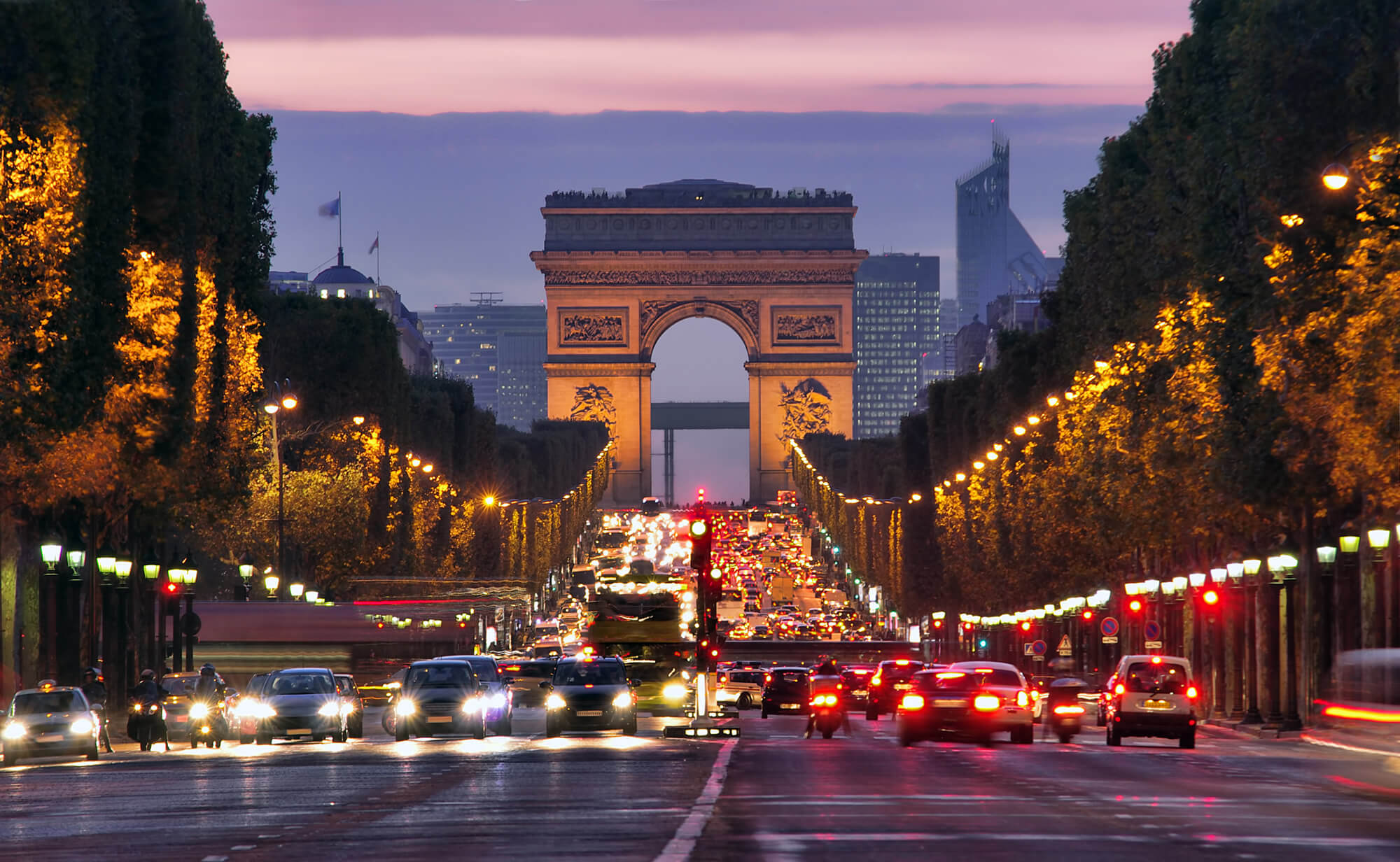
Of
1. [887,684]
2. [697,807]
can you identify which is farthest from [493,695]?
[697,807]

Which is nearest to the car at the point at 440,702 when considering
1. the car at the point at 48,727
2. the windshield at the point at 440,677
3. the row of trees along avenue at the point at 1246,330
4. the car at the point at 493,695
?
the windshield at the point at 440,677

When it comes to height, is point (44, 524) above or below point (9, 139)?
below

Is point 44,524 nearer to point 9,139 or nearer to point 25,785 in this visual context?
point 9,139

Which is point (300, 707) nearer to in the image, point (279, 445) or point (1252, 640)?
point (1252, 640)

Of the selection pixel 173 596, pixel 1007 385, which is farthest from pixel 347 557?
pixel 1007 385

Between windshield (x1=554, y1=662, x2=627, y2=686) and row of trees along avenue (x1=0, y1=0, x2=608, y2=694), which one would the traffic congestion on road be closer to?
windshield (x1=554, y1=662, x2=627, y2=686)

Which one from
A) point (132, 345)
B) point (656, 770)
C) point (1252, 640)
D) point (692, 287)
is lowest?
point (656, 770)

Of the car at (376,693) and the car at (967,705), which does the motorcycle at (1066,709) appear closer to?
the car at (967,705)
